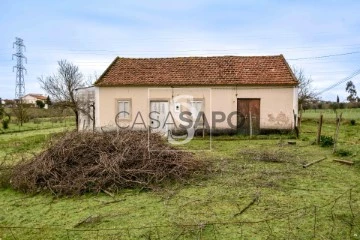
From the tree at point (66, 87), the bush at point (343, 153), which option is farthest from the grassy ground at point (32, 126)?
the bush at point (343, 153)

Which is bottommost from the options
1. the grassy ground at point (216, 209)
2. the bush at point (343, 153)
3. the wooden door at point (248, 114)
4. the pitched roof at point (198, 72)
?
the grassy ground at point (216, 209)

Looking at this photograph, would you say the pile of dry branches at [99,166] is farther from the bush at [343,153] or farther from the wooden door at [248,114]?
the wooden door at [248,114]

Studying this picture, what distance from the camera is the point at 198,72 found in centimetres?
1770

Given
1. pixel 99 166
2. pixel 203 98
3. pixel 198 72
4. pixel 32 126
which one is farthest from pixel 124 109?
pixel 32 126

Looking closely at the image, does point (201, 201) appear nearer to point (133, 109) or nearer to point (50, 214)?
point (50, 214)

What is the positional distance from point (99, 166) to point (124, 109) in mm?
10252

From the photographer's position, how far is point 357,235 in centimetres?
453

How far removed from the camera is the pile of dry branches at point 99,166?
7043mm

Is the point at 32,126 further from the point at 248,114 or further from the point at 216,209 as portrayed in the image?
the point at 216,209

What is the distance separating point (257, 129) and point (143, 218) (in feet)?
40.4

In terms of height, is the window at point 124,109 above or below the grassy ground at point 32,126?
above

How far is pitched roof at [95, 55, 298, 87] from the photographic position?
1686 centimetres

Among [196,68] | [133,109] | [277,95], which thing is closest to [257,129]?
[277,95]

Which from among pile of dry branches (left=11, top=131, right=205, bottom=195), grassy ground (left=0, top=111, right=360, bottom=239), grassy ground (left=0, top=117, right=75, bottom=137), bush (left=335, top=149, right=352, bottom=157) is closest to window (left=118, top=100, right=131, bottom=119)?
grassy ground (left=0, top=117, right=75, bottom=137)
